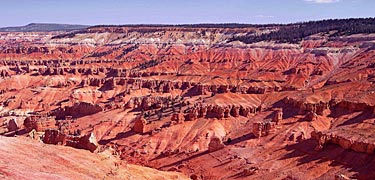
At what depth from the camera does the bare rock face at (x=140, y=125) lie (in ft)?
333

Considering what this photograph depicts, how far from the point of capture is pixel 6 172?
3988 centimetres

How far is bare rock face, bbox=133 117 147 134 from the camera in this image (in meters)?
101

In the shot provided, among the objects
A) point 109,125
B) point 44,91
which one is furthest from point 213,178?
point 44,91

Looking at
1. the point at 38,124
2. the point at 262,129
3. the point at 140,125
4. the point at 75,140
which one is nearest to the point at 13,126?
the point at 38,124

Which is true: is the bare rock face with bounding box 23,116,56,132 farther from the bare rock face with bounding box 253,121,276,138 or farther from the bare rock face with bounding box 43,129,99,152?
the bare rock face with bounding box 253,121,276,138

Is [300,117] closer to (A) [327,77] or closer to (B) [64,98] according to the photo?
(A) [327,77]

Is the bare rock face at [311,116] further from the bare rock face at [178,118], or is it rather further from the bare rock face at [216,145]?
the bare rock face at [178,118]

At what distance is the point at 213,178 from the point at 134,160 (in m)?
20.4

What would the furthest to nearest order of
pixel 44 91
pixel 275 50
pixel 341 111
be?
pixel 275 50 < pixel 44 91 < pixel 341 111

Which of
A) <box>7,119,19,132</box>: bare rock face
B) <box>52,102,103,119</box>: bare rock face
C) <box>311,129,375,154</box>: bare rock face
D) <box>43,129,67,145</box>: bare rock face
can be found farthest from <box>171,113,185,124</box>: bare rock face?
<box>7,119,19,132</box>: bare rock face

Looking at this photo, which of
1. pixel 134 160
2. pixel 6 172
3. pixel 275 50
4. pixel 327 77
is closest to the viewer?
pixel 6 172

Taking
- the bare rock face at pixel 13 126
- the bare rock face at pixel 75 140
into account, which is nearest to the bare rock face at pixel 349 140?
the bare rock face at pixel 75 140

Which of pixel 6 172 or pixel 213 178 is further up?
pixel 6 172

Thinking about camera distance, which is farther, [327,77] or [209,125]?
[327,77]
